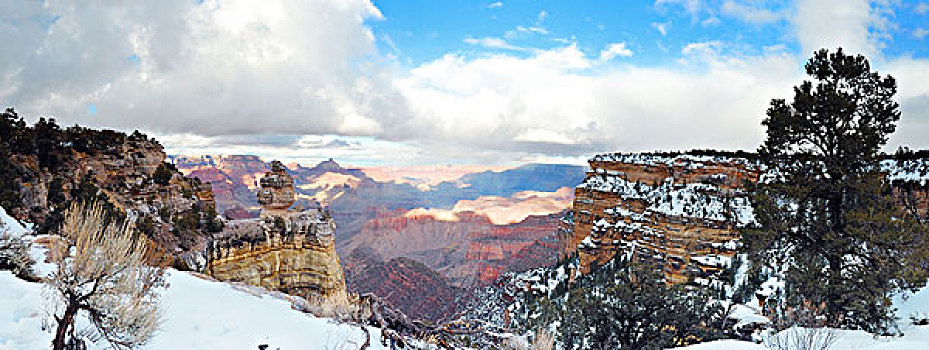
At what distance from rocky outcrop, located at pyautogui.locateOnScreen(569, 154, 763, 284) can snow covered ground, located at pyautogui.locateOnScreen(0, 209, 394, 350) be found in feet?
Answer: 82.0

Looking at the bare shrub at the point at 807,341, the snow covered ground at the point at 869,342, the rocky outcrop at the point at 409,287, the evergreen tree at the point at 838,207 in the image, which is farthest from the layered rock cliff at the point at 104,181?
the rocky outcrop at the point at 409,287

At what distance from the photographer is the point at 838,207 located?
1149 cm

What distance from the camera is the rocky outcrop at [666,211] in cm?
2920

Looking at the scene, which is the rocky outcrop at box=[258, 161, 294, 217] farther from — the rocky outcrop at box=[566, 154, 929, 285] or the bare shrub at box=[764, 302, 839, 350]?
the rocky outcrop at box=[566, 154, 929, 285]

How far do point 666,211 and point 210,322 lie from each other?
3252cm

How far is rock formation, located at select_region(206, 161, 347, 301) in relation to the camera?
1647 cm

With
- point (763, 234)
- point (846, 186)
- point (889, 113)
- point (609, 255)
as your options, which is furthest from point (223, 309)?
point (609, 255)

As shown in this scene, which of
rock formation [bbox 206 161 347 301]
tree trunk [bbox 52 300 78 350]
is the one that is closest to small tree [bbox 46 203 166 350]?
tree trunk [bbox 52 300 78 350]

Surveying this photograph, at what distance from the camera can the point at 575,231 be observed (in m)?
41.2

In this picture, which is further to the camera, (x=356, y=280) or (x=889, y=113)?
(x=356, y=280)

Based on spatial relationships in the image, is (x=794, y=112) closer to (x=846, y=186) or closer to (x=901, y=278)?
(x=846, y=186)

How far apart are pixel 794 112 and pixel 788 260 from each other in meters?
4.38

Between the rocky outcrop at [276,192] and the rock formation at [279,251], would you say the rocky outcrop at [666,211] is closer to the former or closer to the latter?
the rock formation at [279,251]

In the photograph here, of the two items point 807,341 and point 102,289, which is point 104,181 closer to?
point 102,289
